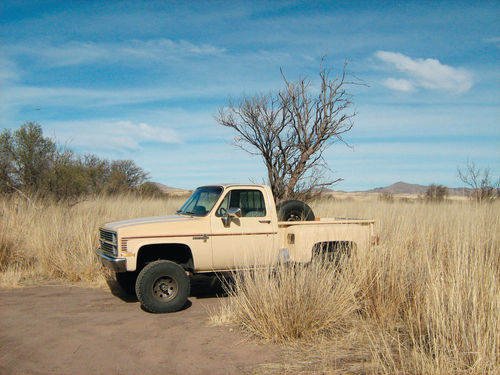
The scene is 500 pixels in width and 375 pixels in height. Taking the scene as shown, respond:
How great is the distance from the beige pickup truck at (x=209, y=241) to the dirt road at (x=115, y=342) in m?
0.56

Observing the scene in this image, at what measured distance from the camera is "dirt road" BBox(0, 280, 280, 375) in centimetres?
465

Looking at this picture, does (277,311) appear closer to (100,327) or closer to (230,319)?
(230,319)

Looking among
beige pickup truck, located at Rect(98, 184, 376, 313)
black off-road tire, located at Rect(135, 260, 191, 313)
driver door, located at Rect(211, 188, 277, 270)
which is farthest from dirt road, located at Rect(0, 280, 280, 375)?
driver door, located at Rect(211, 188, 277, 270)

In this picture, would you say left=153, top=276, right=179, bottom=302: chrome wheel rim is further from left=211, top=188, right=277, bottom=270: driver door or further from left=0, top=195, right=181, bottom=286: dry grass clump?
left=0, top=195, right=181, bottom=286: dry grass clump

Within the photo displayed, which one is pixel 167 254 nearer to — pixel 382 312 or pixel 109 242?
pixel 109 242

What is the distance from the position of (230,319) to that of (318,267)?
55.7 inches

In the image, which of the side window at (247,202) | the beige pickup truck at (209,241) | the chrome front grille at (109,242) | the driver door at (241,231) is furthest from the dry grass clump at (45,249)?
the side window at (247,202)

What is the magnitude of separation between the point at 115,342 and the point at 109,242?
2.15 meters

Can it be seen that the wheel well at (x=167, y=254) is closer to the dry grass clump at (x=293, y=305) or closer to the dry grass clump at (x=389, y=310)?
the dry grass clump at (x=389, y=310)

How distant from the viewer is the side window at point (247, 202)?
7.68m

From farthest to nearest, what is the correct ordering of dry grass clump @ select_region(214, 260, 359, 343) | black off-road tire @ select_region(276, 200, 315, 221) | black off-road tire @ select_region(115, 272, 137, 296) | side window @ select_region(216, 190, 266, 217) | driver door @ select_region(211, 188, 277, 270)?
black off-road tire @ select_region(276, 200, 315, 221) < black off-road tire @ select_region(115, 272, 137, 296) < side window @ select_region(216, 190, 266, 217) < driver door @ select_region(211, 188, 277, 270) < dry grass clump @ select_region(214, 260, 359, 343)

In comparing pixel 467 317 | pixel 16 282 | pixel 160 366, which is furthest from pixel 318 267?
pixel 16 282

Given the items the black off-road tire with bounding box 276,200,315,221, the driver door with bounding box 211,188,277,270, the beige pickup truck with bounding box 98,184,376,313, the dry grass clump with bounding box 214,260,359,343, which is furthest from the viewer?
the black off-road tire with bounding box 276,200,315,221

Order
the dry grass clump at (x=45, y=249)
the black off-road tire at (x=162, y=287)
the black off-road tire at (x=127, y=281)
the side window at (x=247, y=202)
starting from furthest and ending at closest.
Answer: the dry grass clump at (x=45, y=249) → the black off-road tire at (x=127, y=281) → the side window at (x=247, y=202) → the black off-road tire at (x=162, y=287)
